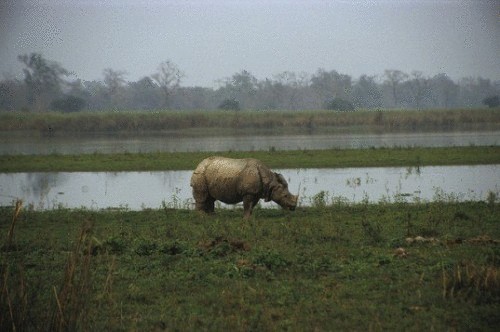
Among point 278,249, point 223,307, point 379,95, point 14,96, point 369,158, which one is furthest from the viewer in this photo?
point 379,95

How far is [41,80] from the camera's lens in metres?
104

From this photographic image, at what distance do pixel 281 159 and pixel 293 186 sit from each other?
813 centimetres

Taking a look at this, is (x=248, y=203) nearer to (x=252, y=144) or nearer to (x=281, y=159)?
(x=281, y=159)

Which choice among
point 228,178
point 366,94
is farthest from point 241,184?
point 366,94

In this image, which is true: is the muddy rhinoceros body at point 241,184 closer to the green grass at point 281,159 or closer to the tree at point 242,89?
the green grass at point 281,159

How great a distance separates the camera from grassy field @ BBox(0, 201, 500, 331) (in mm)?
6949

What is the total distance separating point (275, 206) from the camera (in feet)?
57.0

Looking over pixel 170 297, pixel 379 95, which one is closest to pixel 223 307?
pixel 170 297

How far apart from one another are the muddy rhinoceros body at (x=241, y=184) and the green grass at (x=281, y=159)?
1239cm

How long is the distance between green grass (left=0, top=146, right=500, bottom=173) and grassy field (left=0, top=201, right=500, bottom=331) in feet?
45.9

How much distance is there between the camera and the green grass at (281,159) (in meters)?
27.9

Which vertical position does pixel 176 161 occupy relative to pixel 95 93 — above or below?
below

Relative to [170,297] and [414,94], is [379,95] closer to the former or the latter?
[414,94]

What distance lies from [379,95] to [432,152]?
105176 mm
